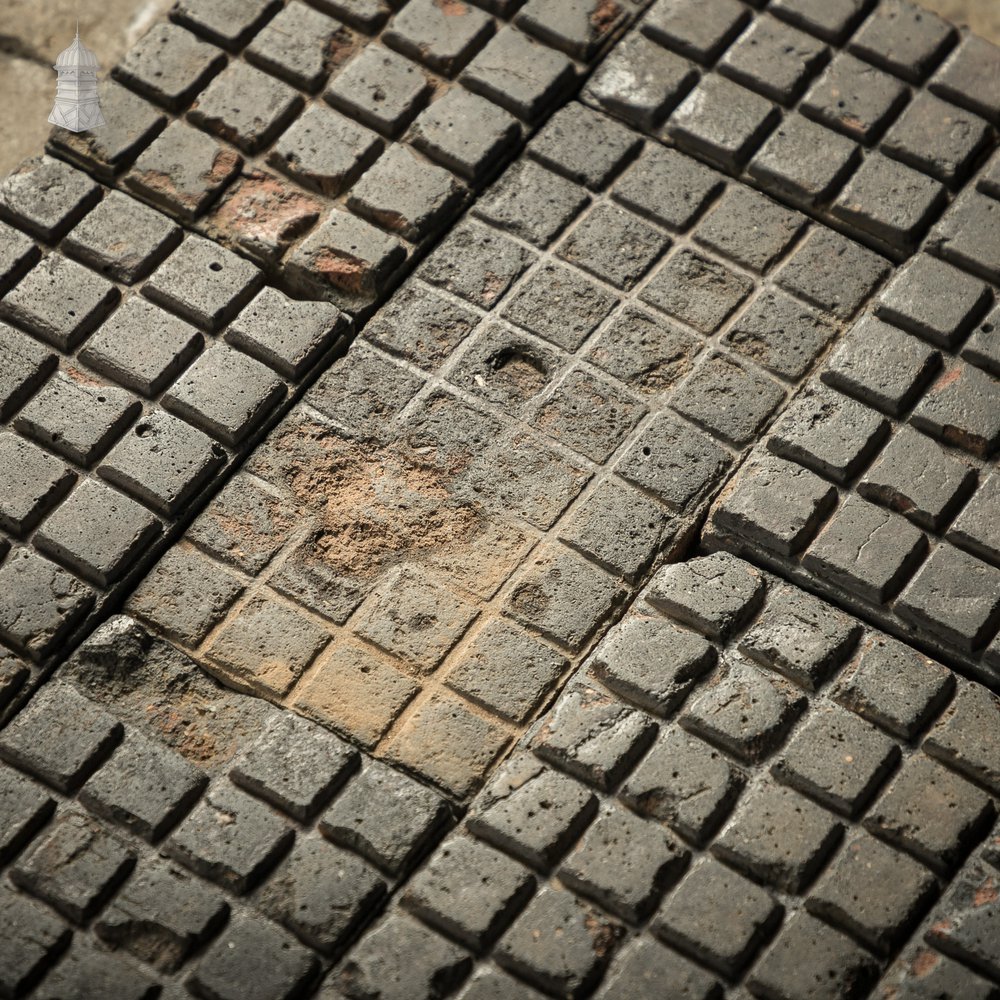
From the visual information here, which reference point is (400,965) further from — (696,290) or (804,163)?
(804,163)

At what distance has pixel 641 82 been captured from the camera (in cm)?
380

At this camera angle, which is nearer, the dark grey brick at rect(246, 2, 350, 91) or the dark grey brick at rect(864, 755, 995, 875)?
the dark grey brick at rect(864, 755, 995, 875)

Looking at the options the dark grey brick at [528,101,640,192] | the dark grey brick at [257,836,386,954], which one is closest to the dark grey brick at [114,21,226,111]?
the dark grey brick at [528,101,640,192]

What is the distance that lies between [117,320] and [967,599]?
7.57 feet

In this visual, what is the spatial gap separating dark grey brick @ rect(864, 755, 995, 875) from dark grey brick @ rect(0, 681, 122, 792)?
5.83 feet

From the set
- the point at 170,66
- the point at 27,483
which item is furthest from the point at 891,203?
the point at 27,483

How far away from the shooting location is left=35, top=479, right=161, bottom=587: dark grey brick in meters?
3.12

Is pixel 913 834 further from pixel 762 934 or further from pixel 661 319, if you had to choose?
pixel 661 319

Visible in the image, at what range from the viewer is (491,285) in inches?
139

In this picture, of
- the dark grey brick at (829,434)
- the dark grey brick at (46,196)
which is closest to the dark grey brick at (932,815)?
the dark grey brick at (829,434)

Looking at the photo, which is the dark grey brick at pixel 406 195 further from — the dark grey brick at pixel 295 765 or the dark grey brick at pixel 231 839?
the dark grey brick at pixel 231 839

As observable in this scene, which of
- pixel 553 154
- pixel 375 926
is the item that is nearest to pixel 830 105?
pixel 553 154

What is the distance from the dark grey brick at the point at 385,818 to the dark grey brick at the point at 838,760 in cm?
82

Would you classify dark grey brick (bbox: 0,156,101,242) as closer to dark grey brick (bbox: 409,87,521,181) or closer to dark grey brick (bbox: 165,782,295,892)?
dark grey brick (bbox: 409,87,521,181)
